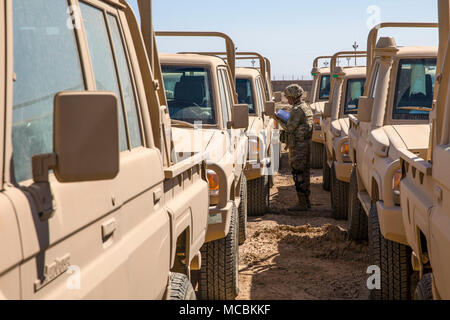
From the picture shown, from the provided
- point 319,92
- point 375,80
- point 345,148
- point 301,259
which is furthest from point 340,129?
point 319,92

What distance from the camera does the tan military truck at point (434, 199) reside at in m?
2.67

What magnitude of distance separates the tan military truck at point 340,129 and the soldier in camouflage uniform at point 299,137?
378mm

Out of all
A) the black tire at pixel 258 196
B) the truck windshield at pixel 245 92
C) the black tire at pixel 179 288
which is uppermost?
the truck windshield at pixel 245 92

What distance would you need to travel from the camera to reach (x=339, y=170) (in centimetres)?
848

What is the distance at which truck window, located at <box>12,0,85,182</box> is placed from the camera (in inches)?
76.7

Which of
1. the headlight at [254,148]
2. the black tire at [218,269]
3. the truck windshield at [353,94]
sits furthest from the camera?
the truck windshield at [353,94]

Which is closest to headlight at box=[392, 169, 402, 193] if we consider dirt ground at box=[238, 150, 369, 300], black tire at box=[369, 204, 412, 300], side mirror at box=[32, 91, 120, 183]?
black tire at box=[369, 204, 412, 300]

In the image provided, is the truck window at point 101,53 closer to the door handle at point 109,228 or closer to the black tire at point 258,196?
the door handle at point 109,228

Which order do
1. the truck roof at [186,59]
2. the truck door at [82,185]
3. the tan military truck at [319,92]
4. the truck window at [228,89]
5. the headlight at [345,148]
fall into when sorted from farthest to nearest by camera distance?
the tan military truck at [319,92], the headlight at [345,148], the truck window at [228,89], the truck roof at [186,59], the truck door at [82,185]

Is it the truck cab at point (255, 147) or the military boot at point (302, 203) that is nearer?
the truck cab at point (255, 147)

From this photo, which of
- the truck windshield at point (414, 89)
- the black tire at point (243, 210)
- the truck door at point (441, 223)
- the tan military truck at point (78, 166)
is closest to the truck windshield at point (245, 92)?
the black tire at point (243, 210)

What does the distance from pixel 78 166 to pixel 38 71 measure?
1.54ft

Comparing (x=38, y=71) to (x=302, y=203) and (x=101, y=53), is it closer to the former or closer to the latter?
(x=101, y=53)
